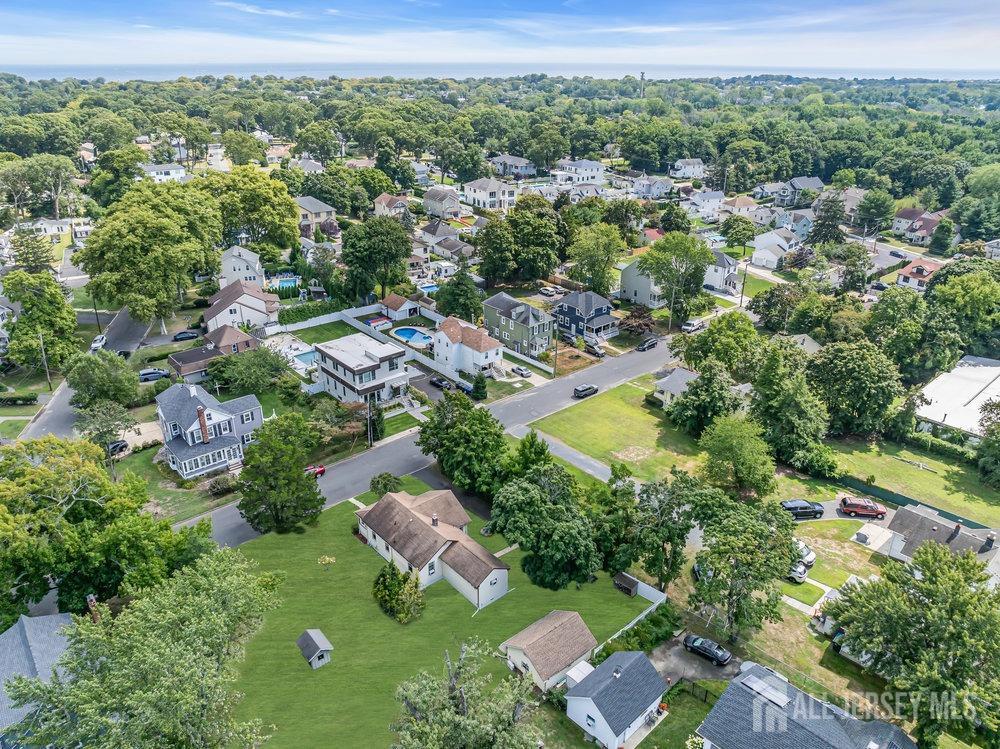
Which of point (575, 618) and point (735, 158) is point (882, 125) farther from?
point (575, 618)

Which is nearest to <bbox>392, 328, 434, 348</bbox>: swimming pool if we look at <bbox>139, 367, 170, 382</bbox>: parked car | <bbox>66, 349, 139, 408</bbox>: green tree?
<bbox>139, 367, 170, 382</bbox>: parked car

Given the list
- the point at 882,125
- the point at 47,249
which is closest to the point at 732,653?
the point at 47,249

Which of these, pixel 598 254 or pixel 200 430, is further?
pixel 598 254

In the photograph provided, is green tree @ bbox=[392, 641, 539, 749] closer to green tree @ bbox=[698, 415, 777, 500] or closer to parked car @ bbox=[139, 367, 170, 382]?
green tree @ bbox=[698, 415, 777, 500]

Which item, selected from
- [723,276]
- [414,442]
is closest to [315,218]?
[414,442]

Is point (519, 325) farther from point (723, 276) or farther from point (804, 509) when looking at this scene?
point (723, 276)

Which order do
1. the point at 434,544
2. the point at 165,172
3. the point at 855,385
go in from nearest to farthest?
1. the point at 434,544
2. the point at 855,385
3. the point at 165,172
